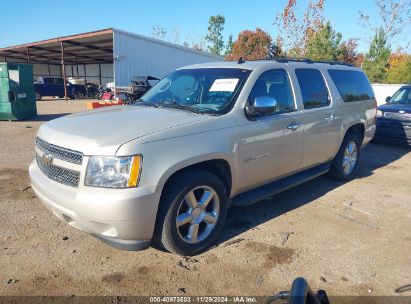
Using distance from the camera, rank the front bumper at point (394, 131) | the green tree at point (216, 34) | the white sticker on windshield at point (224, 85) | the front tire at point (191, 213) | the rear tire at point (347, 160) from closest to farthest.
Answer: the front tire at point (191, 213) < the white sticker on windshield at point (224, 85) < the rear tire at point (347, 160) < the front bumper at point (394, 131) < the green tree at point (216, 34)

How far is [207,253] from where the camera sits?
3.45m

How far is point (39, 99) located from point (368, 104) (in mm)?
25459

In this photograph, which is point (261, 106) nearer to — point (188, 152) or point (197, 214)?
point (188, 152)

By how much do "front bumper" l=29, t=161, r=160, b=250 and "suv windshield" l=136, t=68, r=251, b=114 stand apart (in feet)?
4.17

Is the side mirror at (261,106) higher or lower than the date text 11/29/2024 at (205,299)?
higher

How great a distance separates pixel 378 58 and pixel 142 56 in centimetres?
1896

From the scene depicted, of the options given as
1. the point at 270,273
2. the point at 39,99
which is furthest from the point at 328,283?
the point at 39,99

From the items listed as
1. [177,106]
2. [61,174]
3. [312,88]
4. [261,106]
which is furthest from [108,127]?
[312,88]

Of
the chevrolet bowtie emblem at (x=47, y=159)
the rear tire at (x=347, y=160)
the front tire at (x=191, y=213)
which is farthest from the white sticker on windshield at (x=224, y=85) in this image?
Result: the rear tire at (x=347, y=160)

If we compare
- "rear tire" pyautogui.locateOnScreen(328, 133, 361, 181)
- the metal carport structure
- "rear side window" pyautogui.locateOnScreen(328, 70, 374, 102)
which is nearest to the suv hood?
"rear side window" pyautogui.locateOnScreen(328, 70, 374, 102)

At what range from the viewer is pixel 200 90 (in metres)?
4.08

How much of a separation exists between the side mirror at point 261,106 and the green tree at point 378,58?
27274 mm

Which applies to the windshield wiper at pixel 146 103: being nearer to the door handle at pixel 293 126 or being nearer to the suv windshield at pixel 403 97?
the door handle at pixel 293 126

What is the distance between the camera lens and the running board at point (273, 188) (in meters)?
3.82
